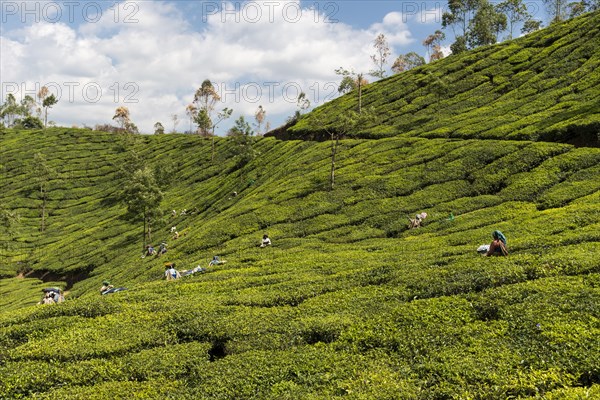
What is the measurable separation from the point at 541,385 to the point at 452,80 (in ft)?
226

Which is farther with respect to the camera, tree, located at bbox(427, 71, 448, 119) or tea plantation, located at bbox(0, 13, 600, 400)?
tree, located at bbox(427, 71, 448, 119)

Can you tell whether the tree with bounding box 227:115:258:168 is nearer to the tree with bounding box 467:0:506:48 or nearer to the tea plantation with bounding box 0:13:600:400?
the tea plantation with bounding box 0:13:600:400

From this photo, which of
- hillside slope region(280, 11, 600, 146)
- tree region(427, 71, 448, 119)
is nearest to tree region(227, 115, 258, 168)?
hillside slope region(280, 11, 600, 146)

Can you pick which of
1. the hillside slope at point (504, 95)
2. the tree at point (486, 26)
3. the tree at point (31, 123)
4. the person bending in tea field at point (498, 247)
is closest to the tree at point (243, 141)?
the hillside slope at point (504, 95)

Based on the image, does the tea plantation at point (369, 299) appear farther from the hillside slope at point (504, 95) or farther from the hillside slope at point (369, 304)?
the hillside slope at point (504, 95)

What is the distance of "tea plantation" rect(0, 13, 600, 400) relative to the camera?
11.2 m

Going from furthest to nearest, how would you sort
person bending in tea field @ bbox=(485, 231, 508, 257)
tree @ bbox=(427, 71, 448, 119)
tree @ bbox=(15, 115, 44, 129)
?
1. tree @ bbox=(15, 115, 44, 129)
2. tree @ bbox=(427, 71, 448, 119)
3. person bending in tea field @ bbox=(485, 231, 508, 257)

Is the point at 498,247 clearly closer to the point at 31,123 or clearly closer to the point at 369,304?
the point at 369,304

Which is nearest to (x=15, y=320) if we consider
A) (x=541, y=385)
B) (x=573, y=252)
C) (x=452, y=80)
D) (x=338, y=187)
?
(x=541, y=385)

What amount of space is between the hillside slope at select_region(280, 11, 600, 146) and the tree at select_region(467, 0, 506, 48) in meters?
24.0

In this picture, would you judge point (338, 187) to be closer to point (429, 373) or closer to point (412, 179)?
point (412, 179)

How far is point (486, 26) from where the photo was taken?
323ft

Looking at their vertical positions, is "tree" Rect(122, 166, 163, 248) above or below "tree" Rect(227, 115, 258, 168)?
below

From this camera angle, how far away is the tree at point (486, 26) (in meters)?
98.8
